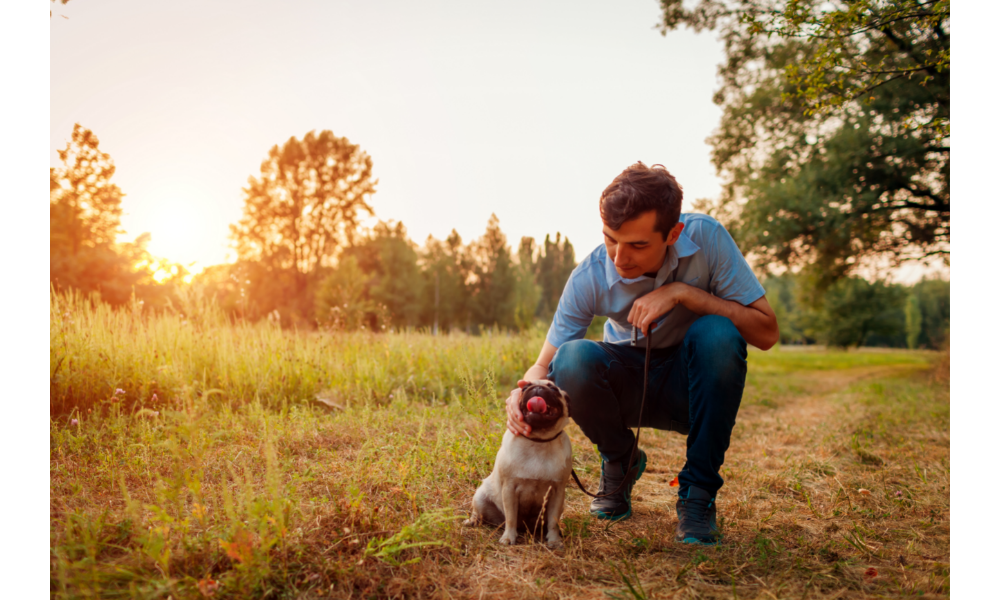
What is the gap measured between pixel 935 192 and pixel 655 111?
357 inches

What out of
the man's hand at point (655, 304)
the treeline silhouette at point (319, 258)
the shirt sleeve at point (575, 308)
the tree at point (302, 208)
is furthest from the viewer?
the tree at point (302, 208)

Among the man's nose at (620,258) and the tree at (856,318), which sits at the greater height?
the man's nose at (620,258)

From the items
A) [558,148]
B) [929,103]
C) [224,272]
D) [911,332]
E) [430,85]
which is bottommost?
[911,332]

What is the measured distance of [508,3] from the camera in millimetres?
4434

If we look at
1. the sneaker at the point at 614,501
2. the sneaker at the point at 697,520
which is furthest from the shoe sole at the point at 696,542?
the sneaker at the point at 614,501

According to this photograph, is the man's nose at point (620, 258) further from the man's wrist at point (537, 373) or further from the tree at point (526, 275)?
the tree at point (526, 275)

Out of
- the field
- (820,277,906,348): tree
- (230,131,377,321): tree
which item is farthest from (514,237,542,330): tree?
the field

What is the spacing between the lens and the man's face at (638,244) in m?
2.38

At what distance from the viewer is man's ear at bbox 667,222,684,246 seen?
8.30 ft

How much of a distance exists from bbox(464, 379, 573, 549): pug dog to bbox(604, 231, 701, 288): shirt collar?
2.60ft

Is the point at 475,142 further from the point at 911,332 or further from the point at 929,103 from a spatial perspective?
the point at 911,332

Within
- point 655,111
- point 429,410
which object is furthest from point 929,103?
point 429,410

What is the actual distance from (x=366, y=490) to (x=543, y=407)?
1.08 metres

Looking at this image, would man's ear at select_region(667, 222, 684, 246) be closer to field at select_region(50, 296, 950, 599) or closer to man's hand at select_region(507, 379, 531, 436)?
man's hand at select_region(507, 379, 531, 436)
